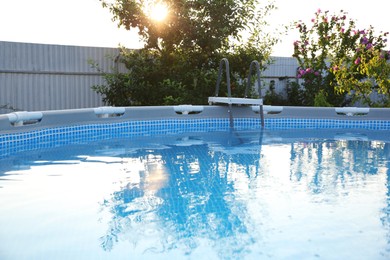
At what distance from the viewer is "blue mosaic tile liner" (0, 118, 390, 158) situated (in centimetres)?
582

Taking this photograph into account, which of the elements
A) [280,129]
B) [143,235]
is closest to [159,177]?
[143,235]

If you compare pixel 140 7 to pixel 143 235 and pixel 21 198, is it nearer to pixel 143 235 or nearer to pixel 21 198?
pixel 21 198

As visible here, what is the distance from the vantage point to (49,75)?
30.0 feet

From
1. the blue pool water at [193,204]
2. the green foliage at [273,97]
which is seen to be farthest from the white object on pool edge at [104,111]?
the green foliage at [273,97]

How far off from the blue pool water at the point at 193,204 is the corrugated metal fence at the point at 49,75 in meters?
3.52

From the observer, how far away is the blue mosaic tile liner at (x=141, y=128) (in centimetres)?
582

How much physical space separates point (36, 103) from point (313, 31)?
612 cm

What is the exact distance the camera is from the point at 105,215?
2.98 meters

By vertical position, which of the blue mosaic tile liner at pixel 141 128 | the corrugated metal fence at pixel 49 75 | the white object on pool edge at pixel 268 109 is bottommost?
the blue mosaic tile liner at pixel 141 128

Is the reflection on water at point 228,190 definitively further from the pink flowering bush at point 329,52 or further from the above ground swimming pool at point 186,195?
the pink flowering bush at point 329,52

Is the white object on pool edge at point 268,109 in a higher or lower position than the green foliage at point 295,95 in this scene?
lower

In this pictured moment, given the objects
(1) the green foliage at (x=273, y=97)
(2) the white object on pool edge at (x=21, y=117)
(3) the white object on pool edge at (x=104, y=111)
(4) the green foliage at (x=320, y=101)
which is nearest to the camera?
(2) the white object on pool edge at (x=21, y=117)

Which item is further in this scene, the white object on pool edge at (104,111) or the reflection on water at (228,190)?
the white object on pool edge at (104,111)

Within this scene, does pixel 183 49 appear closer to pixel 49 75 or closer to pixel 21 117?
pixel 49 75
